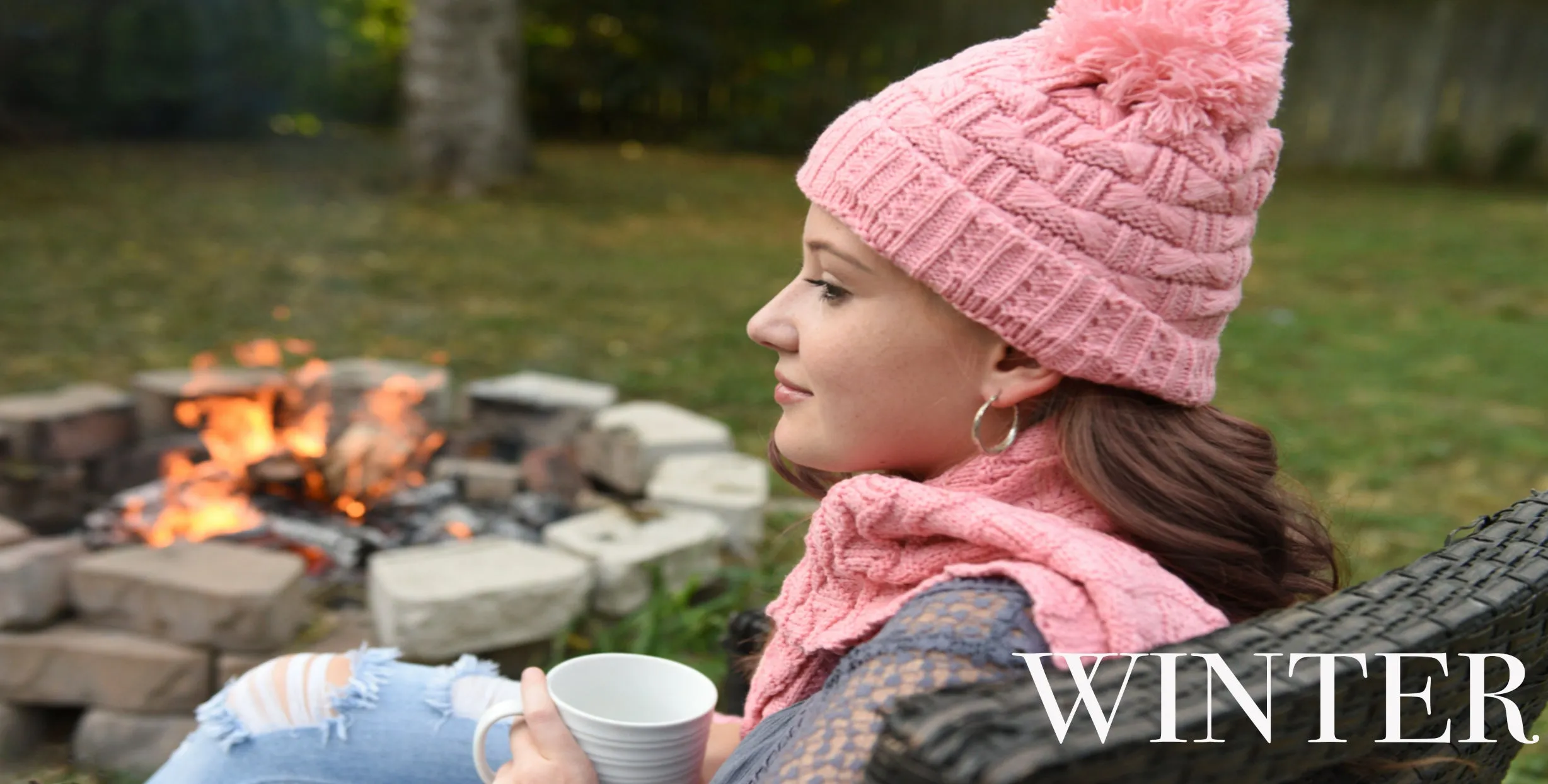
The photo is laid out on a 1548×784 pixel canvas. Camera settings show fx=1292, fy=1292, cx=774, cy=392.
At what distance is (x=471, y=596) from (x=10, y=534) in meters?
1.03

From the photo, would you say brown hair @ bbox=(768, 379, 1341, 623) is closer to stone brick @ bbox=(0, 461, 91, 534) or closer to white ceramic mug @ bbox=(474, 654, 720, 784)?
white ceramic mug @ bbox=(474, 654, 720, 784)

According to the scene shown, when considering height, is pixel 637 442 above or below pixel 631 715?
below

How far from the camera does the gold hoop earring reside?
4.68 ft

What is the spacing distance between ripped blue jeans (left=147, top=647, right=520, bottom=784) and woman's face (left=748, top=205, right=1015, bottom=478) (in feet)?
1.96

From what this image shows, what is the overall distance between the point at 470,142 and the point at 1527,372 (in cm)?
674

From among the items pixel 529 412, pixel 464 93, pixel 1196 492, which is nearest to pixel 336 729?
pixel 1196 492

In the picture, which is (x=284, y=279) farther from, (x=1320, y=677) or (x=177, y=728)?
(x=1320, y=677)

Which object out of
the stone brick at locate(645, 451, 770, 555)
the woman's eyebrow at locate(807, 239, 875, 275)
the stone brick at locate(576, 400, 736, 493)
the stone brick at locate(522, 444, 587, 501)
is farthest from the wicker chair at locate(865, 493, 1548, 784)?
the stone brick at locate(522, 444, 587, 501)

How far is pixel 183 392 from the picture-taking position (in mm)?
3703

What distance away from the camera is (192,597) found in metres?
2.64

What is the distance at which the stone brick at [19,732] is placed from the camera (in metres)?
2.61

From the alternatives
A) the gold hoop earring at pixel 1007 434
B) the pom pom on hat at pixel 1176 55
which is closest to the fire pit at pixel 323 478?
the gold hoop earring at pixel 1007 434

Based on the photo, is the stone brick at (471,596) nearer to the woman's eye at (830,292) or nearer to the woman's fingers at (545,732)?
the woman's fingers at (545,732)

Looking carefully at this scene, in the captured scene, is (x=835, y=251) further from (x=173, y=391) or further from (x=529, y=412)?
(x=173, y=391)
